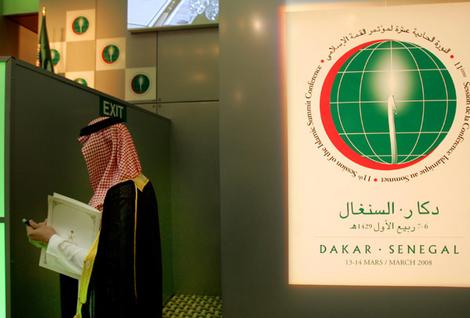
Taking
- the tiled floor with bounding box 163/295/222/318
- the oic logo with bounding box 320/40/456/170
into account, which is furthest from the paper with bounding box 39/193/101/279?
the tiled floor with bounding box 163/295/222/318

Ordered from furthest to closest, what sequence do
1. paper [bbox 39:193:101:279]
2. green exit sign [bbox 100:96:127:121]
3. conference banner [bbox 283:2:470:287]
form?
green exit sign [bbox 100:96:127:121]
conference banner [bbox 283:2:470:287]
paper [bbox 39:193:101:279]

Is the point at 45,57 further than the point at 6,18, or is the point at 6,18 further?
the point at 6,18

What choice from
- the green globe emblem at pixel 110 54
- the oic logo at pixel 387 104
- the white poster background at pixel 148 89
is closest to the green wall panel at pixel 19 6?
the green globe emblem at pixel 110 54

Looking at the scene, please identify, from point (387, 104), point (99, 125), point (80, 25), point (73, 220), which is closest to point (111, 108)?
point (99, 125)

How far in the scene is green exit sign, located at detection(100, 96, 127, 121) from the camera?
7.34ft

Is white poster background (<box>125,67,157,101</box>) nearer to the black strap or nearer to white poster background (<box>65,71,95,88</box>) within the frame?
white poster background (<box>65,71,95,88</box>)

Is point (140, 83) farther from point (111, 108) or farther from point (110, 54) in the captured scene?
point (111, 108)

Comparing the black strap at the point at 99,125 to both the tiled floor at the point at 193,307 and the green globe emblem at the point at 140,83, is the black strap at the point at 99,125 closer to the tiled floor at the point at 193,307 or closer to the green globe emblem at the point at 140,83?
the tiled floor at the point at 193,307

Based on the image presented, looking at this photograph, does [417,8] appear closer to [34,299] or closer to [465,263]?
[465,263]

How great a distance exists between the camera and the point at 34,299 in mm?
1615

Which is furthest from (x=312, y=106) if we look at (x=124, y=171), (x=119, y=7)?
(x=119, y=7)

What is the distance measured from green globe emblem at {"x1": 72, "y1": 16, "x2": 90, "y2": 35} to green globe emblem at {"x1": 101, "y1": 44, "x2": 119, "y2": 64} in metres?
0.31

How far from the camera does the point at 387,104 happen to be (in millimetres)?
1869

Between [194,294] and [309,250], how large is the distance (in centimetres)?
188
